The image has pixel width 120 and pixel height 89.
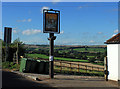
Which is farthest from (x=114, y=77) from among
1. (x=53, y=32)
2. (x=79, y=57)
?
(x=79, y=57)

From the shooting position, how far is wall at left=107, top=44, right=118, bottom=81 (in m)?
11.8

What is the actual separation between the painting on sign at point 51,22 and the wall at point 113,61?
4.04 m

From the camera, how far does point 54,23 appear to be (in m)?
13.0

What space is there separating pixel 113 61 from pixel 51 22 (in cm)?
503

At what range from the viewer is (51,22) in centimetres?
1291

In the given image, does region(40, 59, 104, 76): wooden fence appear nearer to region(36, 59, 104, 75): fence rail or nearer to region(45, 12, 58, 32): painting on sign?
region(36, 59, 104, 75): fence rail

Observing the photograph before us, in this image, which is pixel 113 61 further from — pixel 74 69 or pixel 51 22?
A: pixel 74 69

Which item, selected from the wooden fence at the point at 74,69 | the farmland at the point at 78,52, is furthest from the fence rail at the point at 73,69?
the farmland at the point at 78,52

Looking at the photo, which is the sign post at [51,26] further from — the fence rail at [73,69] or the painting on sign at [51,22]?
the fence rail at [73,69]

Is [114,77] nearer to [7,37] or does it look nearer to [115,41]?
[115,41]

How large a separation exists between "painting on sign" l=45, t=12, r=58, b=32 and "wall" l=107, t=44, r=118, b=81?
404cm

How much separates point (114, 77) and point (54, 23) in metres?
5.53

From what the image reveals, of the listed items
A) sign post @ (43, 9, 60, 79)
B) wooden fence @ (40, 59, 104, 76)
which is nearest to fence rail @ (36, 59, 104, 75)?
wooden fence @ (40, 59, 104, 76)

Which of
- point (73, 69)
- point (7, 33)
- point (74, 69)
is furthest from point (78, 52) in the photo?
point (7, 33)
